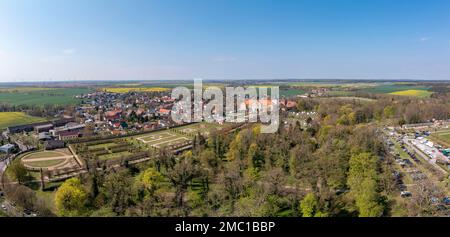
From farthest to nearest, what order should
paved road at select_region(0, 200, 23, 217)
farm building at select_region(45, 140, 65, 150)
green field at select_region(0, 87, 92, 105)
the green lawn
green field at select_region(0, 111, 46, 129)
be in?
green field at select_region(0, 87, 92, 105) → green field at select_region(0, 111, 46, 129) → farm building at select_region(45, 140, 65, 150) → the green lawn → paved road at select_region(0, 200, 23, 217)

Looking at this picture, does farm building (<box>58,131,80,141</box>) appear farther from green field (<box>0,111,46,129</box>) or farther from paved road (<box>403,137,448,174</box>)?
paved road (<box>403,137,448,174</box>)

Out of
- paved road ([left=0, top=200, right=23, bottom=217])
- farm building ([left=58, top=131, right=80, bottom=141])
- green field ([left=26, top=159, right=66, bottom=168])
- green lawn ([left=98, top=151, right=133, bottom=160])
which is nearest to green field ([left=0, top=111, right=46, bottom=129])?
farm building ([left=58, top=131, right=80, bottom=141])

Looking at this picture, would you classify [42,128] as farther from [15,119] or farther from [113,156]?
[113,156]

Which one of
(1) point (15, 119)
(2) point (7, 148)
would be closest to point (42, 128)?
(2) point (7, 148)

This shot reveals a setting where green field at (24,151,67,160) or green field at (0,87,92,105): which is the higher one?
green field at (0,87,92,105)

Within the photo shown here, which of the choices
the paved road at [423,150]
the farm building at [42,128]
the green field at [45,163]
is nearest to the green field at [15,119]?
the farm building at [42,128]

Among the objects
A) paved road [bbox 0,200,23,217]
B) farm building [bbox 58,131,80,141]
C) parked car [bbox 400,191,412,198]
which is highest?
farm building [bbox 58,131,80,141]
